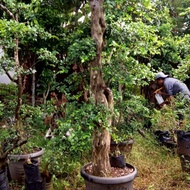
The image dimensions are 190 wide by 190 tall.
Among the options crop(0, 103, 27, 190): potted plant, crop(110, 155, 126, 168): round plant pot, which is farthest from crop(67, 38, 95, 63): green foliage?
crop(110, 155, 126, 168): round plant pot

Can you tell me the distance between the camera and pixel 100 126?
7.64 ft

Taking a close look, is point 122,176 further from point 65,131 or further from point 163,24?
point 163,24

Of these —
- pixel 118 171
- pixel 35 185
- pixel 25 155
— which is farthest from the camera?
pixel 25 155

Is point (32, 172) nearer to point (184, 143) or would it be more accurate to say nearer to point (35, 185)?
point (35, 185)

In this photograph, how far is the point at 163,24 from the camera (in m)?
5.02

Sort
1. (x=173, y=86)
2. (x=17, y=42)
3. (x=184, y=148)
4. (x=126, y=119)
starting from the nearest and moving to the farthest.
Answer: (x=17, y=42)
(x=184, y=148)
(x=126, y=119)
(x=173, y=86)

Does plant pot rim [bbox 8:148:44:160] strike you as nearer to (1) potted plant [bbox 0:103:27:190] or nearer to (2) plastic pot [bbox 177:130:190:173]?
(1) potted plant [bbox 0:103:27:190]

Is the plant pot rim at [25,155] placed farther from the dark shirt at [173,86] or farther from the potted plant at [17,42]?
the dark shirt at [173,86]

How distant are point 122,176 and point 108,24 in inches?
51.6

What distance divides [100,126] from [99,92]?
0.94ft

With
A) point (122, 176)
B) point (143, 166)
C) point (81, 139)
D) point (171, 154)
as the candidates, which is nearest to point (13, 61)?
point (81, 139)

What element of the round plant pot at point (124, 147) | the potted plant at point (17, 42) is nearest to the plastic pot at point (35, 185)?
the potted plant at point (17, 42)

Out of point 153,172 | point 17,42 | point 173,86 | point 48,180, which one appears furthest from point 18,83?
point 173,86

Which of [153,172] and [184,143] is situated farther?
[153,172]
